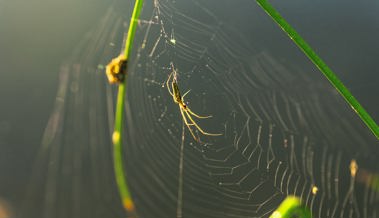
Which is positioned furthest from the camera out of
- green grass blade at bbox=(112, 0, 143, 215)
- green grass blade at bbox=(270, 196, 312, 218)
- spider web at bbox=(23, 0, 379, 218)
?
spider web at bbox=(23, 0, 379, 218)

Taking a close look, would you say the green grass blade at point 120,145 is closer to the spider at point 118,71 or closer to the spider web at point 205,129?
the spider at point 118,71

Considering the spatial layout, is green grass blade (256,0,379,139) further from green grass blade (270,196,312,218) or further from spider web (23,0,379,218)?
spider web (23,0,379,218)

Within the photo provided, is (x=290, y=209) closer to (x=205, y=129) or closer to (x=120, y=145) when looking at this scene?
(x=120, y=145)

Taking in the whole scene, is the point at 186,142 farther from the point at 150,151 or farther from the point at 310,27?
the point at 310,27

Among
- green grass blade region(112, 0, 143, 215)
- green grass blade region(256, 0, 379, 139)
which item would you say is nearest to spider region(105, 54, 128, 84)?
green grass blade region(112, 0, 143, 215)

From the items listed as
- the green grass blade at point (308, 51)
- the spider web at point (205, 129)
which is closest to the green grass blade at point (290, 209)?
the green grass blade at point (308, 51)

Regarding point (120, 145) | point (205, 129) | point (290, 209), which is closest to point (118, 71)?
point (120, 145)

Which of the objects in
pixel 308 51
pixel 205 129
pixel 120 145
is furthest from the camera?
pixel 205 129

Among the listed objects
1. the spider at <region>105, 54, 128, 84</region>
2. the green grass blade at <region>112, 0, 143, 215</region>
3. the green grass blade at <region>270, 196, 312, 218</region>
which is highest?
the spider at <region>105, 54, 128, 84</region>
